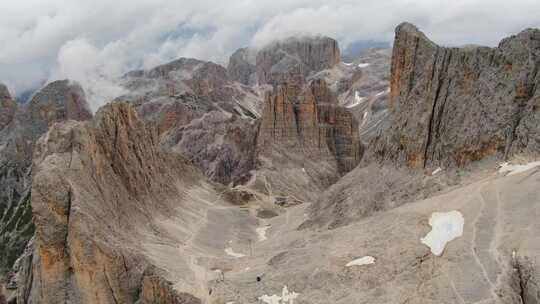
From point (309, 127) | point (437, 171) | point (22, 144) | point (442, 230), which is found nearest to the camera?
point (442, 230)

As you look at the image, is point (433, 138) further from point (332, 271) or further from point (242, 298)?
point (242, 298)

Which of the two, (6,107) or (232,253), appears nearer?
(232,253)

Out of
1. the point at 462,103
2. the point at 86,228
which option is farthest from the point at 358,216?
the point at 86,228

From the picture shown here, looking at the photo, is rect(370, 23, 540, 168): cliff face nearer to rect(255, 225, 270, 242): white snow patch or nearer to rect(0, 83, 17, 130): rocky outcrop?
rect(255, 225, 270, 242): white snow patch

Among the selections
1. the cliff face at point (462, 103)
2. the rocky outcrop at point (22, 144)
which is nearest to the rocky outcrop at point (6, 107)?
the rocky outcrop at point (22, 144)

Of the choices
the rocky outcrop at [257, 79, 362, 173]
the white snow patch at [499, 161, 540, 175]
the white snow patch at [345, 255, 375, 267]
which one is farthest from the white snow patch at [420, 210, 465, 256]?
the rocky outcrop at [257, 79, 362, 173]

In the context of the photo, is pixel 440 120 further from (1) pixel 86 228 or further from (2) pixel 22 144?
(2) pixel 22 144
